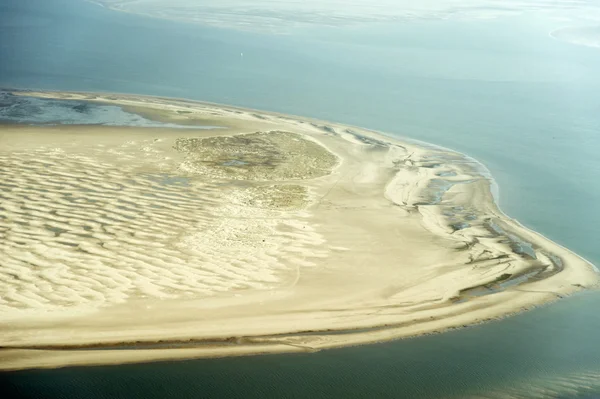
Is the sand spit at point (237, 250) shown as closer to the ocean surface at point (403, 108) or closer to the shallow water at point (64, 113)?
the ocean surface at point (403, 108)

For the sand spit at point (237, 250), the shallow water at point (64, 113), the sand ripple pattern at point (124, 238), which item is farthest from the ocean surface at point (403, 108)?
the shallow water at point (64, 113)

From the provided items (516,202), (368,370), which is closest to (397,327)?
(368,370)

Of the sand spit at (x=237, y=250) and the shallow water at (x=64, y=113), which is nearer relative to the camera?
the sand spit at (x=237, y=250)

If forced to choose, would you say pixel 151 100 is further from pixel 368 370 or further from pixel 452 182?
pixel 368 370

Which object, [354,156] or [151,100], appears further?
[151,100]

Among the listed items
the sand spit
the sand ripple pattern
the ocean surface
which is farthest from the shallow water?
the sand ripple pattern

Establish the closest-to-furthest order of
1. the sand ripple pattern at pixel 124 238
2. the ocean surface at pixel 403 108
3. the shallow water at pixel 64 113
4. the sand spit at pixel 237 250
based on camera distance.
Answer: the ocean surface at pixel 403 108 → the sand spit at pixel 237 250 → the sand ripple pattern at pixel 124 238 → the shallow water at pixel 64 113
